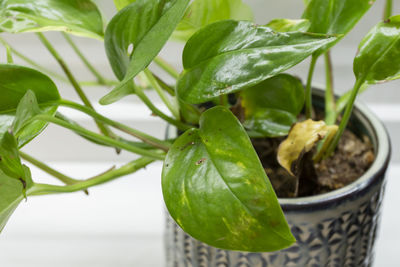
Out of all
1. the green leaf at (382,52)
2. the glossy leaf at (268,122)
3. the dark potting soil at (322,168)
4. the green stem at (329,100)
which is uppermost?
the green leaf at (382,52)

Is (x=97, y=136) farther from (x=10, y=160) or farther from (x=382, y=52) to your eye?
(x=382, y=52)

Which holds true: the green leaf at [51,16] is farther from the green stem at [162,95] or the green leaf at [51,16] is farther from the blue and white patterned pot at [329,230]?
the blue and white patterned pot at [329,230]

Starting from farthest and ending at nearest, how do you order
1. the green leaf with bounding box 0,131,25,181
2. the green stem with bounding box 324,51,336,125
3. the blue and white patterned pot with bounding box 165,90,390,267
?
the green stem with bounding box 324,51,336,125 → the blue and white patterned pot with bounding box 165,90,390,267 → the green leaf with bounding box 0,131,25,181

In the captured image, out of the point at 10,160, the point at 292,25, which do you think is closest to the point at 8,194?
the point at 10,160

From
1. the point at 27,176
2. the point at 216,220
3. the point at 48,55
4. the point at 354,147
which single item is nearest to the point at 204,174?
the point at 216,220

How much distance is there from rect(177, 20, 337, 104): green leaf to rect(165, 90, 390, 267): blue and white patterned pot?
0.11 m

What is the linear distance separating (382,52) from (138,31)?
18cm

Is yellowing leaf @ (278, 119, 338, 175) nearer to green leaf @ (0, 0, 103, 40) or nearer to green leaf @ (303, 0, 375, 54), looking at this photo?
green leaf @ (303, 0, 375, 54)

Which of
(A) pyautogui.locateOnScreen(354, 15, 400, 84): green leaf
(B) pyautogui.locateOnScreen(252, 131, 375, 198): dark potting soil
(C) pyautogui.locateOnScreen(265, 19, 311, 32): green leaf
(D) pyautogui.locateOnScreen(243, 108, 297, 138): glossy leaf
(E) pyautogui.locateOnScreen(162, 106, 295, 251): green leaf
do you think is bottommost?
(B) pyautogui.locateOnScreen(252, 131, 375, 198): dark potting soil

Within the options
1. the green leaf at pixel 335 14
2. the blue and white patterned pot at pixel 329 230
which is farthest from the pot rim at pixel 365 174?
the green leaf at pixel 335 14

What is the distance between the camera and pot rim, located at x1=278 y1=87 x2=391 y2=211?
40cm

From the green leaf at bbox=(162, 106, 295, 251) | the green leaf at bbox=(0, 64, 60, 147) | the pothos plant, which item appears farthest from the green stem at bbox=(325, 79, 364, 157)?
the green leaf at bbox=(0, 64, 60, 147)

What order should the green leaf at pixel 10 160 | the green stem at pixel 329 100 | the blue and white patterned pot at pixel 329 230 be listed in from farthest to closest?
1. the green stem at pixel 329 100
2. the blue and white patterned pot at pixel 329 230
3. the green leaf at pixel 10 160

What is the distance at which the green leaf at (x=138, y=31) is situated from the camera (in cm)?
33
